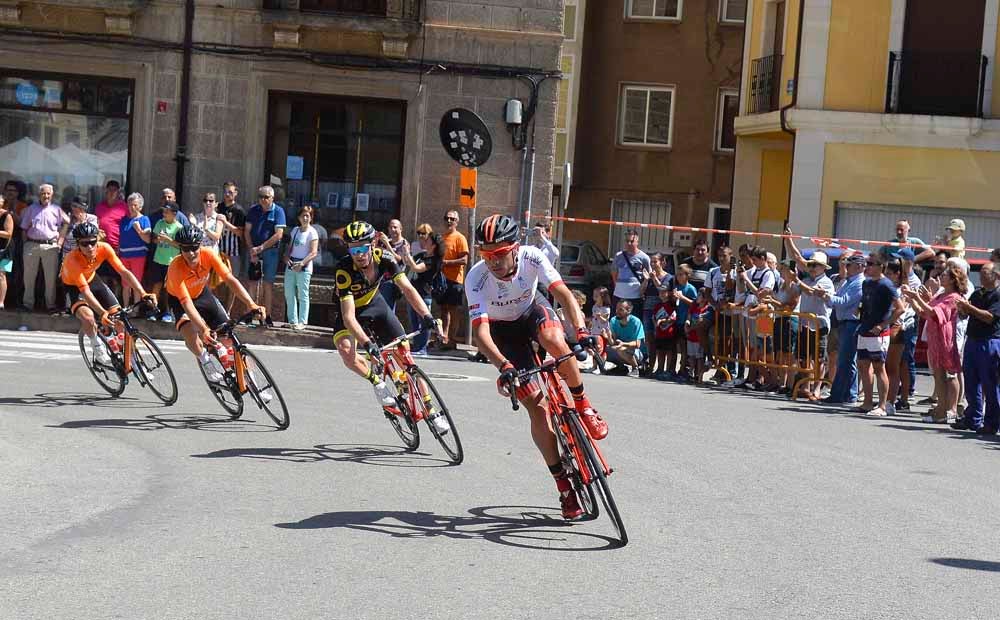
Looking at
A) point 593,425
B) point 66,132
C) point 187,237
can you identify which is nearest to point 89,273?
point 187,237

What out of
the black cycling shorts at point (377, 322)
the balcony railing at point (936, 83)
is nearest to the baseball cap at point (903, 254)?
the black cycling shorts at point (377, 322)

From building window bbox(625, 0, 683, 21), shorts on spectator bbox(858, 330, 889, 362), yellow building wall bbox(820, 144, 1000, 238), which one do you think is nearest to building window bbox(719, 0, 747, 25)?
building window bbox(625, 0, 683, 21)

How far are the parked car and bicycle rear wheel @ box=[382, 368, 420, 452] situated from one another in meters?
20.3

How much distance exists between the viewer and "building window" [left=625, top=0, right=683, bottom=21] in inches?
1596

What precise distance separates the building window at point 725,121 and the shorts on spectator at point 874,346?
2537cm

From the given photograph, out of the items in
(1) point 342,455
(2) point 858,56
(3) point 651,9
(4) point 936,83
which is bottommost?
(1) point 342,455

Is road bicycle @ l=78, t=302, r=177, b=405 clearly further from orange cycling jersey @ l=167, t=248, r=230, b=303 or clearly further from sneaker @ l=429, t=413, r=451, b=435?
sneaker @ l=429, t=413, r=451, b=435

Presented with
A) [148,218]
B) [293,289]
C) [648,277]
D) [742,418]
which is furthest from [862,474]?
[148,218]

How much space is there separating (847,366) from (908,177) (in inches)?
526

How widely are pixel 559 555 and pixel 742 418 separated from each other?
23.8ft

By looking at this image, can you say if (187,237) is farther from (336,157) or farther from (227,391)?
(336,157)

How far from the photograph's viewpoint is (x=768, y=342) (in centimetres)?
1812

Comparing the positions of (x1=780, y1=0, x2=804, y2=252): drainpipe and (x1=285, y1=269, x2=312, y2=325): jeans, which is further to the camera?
(x1=780, y1=0, x2=804, y2=252): drainpipe

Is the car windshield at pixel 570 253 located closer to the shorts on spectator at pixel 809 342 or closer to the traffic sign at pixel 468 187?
the traffic sign at pixel 468 187
